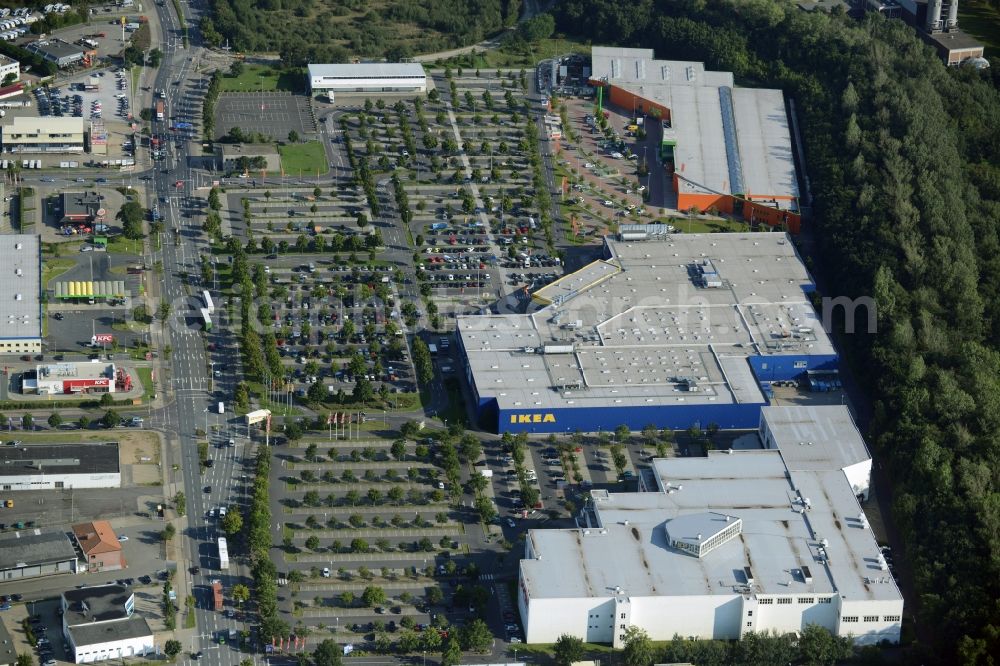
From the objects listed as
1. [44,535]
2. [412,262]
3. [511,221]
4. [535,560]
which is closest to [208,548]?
[44,535]

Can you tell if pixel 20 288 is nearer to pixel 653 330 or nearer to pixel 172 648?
pixel 172 648

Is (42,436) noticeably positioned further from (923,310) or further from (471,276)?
(923,310)

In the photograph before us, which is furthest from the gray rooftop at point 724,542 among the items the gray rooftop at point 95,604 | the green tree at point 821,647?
the gray rooftop at point 95,604

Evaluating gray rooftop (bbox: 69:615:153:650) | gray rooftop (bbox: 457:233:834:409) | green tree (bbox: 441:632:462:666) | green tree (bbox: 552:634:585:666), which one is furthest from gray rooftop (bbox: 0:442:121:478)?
green tree (bbox: 552:634:585:666)

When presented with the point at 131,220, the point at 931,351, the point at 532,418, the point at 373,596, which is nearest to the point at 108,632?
the point at 373,596

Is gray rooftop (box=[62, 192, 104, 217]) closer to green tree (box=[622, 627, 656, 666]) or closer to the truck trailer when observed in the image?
the truck trailer

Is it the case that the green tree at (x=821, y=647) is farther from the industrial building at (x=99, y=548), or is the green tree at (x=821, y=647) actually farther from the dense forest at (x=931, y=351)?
the industrial building at (x=99, y=548)
